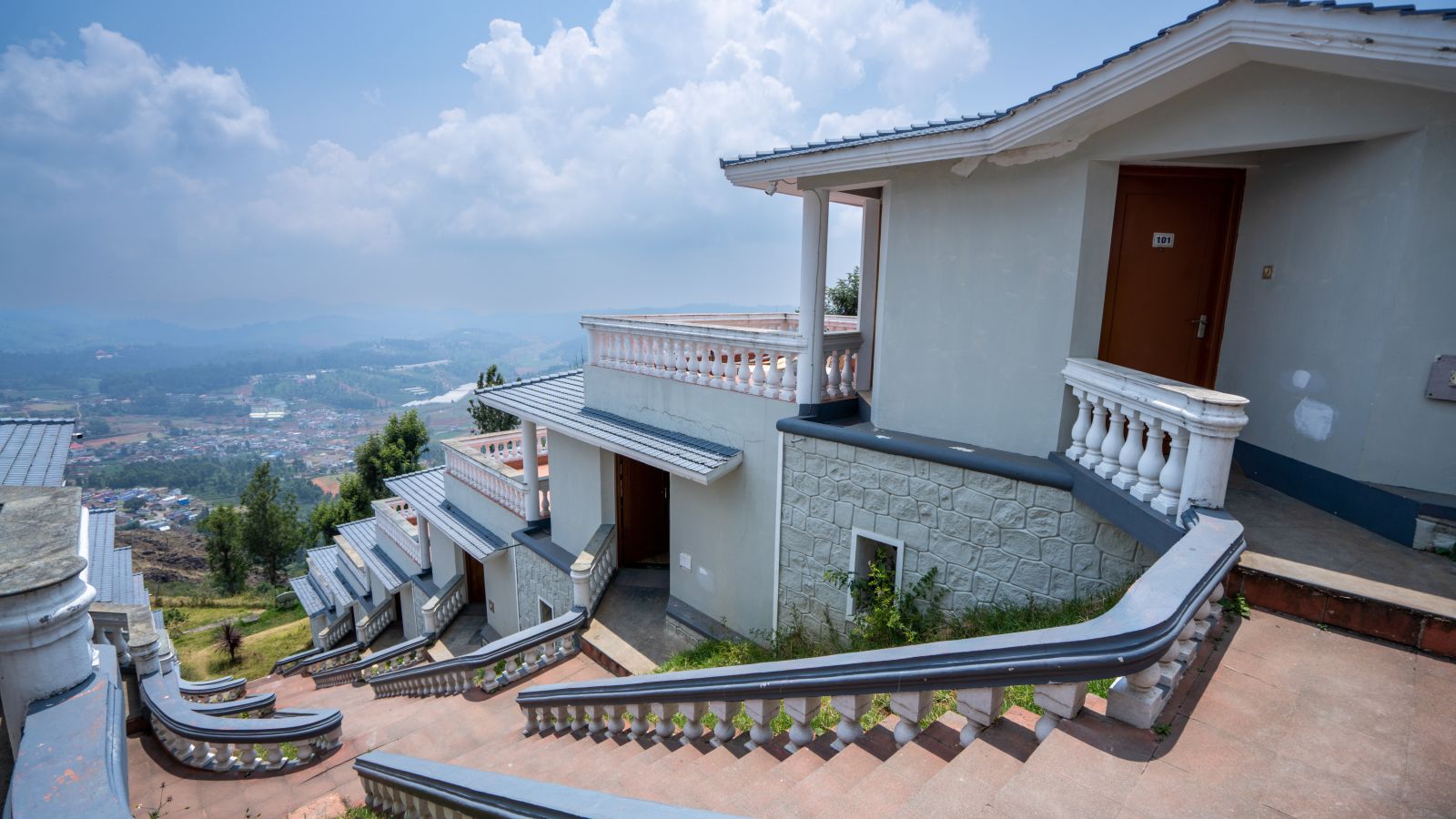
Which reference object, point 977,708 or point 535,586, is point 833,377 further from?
point 535,586

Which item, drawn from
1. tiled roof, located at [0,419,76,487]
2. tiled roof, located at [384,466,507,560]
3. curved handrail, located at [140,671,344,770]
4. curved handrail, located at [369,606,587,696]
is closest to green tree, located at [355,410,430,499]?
tiled roof, located at [384,466,507,560]

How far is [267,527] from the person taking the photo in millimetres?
35375

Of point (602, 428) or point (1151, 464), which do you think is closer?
point (1151, 464)

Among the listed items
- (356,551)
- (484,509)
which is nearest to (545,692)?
(484,509)

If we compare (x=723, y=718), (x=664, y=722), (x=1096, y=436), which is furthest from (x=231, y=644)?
(x=1096, y=436)

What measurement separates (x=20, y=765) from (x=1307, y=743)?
4647mm

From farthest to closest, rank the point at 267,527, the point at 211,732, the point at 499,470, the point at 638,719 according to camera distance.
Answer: the point at 267,527
the point at 499,470
the point at 211,732
the point at 638,719

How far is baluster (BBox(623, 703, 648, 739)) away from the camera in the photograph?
4.48 m

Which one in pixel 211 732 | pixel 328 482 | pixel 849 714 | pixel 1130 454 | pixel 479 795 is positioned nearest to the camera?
pixel 849 714

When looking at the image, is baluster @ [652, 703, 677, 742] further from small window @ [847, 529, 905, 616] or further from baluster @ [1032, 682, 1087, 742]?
small window @ [847, 529, 905, 616]

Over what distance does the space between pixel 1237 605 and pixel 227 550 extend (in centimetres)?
4457

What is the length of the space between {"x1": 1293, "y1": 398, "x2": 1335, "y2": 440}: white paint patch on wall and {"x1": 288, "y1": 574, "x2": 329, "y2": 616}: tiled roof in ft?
78.7

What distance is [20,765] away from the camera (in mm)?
2102

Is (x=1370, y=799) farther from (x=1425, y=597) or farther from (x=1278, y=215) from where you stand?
(x=1278, y=215)
